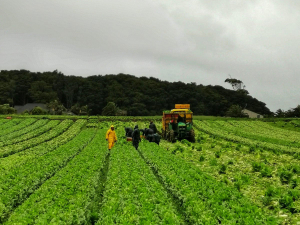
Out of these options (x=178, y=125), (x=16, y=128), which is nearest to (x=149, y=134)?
(x=178, y=125)

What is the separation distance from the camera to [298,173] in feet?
40.9

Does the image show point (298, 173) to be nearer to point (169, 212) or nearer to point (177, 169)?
point (177, 169)

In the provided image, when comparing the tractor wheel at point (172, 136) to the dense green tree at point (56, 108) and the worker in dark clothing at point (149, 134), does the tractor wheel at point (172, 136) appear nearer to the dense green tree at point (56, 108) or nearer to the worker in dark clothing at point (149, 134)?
the worker in dark clothing at point (149, 134)

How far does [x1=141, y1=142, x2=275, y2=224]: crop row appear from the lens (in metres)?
7.08

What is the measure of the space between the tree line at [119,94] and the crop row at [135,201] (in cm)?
7885

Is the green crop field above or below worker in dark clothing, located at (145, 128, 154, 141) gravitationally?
below

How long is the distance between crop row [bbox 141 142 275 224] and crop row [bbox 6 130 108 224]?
10.5ft

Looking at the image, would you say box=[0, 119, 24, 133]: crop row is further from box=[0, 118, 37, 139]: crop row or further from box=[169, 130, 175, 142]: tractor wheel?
box=[169, 130, 175, 142]: tractor wheel

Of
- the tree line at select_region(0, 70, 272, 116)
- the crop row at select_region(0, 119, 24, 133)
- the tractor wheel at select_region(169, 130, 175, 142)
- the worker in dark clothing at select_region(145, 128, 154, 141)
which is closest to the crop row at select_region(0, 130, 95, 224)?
the worker in dark clothing at select_region(145, 128, 154, 141)

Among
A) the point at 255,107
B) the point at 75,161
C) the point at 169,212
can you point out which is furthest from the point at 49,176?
the point at 255,107

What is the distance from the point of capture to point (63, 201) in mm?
8203

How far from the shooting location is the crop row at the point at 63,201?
6958mm

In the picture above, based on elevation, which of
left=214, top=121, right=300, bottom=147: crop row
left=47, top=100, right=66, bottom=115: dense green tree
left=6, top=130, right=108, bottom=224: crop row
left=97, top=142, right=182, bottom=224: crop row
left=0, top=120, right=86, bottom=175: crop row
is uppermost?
left=47, top=100, right=66, bottom=115: dense green tree

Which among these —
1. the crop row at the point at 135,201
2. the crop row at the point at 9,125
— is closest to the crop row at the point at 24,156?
the crop row at the point at 135,201
